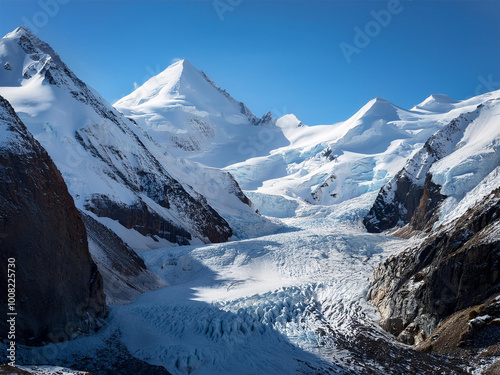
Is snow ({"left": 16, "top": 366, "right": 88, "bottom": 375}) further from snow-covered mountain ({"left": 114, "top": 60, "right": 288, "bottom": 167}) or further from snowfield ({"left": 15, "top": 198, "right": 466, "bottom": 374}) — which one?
snow-covered mountain ({"left": 114, "top": 60, "right": 288, "bottom": 167})

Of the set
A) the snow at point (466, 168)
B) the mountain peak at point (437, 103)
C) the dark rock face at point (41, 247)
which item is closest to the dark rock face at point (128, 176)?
the dark rock face at point (41, 247)

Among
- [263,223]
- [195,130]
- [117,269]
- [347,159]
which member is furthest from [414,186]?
[195,130]

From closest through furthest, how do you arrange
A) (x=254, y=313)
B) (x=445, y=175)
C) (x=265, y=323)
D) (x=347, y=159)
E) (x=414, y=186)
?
(x=265, y=323), (x=254, y=313), (x=445, y=175), (x=414, y=186), (x=347, y=159)

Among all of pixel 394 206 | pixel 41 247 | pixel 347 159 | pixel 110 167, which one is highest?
pixel 347 159

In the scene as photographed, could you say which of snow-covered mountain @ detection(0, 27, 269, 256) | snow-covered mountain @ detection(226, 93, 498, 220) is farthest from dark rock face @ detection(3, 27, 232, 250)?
snow-covered mountain @ detection(226, 93, 498, 220)

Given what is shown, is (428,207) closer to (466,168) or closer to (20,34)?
(466,168)
